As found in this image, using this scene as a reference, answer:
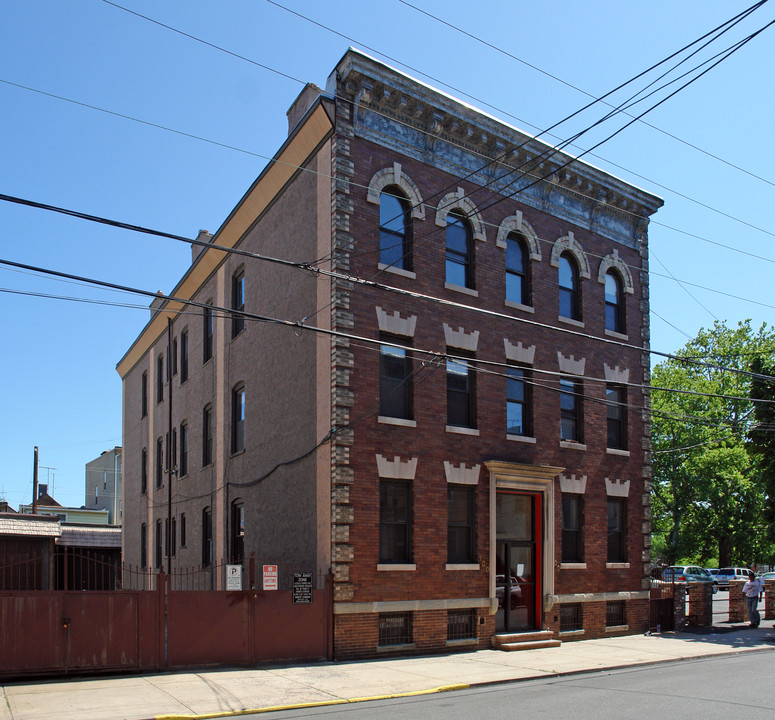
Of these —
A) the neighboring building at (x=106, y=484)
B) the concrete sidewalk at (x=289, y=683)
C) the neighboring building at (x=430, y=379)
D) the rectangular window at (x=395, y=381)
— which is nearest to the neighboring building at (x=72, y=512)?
Result: the neighboring building at (x=106, y=484)

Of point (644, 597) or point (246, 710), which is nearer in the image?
point (246, 710)

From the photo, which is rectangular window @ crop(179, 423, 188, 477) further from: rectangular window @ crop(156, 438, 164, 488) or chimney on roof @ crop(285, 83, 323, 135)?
chimney on roof @ crop(285, 83, 323, 135)

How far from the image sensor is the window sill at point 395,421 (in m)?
17.5

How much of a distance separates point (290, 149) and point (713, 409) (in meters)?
40.4

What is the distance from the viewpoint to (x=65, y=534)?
114 feet

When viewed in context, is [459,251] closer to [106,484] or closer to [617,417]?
[617,417]

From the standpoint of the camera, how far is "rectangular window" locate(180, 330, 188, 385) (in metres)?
28.8

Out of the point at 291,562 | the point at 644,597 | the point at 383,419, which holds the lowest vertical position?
the point at 644,597

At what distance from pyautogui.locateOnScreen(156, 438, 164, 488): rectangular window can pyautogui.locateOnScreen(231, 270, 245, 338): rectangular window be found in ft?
30.6

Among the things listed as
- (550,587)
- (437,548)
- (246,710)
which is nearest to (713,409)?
(550,587)

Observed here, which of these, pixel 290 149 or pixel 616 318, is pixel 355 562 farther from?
pixel 616 318

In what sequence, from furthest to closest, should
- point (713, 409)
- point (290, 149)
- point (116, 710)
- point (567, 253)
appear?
point (713, 409) → point (567, 253) → point (290, 149) → point (116, 710)

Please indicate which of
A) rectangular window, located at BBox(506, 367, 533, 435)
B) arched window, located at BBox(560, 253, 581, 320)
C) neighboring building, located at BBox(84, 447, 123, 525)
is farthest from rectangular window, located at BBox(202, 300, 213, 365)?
neighboring building, located at BBox(84, 447, 123, 525)

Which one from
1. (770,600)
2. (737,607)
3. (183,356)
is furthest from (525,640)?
(183,356)
